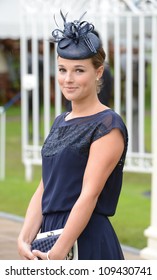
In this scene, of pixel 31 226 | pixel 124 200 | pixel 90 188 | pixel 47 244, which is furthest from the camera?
pixel 124 200

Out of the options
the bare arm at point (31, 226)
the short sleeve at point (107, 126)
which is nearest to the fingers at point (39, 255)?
the bare arm at point (31, 226)

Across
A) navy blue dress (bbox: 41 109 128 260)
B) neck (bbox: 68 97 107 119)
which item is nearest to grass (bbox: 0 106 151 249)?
navy blue dress (bbox: 41 109 128 260)

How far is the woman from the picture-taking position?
3.27 meters

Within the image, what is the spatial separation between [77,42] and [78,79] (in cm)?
17

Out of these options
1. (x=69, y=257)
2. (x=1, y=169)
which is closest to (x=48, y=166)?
(x=69, y=257)

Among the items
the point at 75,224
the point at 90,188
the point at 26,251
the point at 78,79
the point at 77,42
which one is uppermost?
the point at 77,42

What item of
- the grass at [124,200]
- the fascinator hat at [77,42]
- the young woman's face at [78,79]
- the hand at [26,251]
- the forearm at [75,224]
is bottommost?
the grass at [124,200]

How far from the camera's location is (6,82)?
21.5m

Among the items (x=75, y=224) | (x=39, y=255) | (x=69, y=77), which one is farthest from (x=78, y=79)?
(x=39, y=255)

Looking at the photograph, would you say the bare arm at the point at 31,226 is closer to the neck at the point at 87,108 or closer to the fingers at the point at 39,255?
the fingers at the point at 39,255

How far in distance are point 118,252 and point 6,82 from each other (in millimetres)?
18260

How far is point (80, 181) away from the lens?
3340mm

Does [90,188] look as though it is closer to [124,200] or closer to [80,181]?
[80,181]

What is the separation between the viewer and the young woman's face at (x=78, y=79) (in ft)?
11.0
